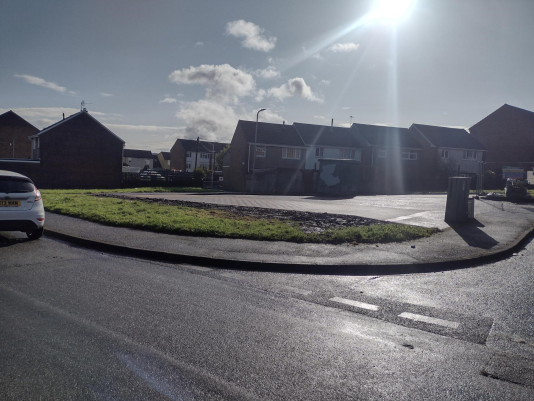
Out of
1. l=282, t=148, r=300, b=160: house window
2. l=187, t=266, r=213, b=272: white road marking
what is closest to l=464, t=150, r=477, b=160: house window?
l=282, t=148, r=300, b=160: house window

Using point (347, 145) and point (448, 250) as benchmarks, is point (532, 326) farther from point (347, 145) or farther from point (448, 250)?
point (347, 145)

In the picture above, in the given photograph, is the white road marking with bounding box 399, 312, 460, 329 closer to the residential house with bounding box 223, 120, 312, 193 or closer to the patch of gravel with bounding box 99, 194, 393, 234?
the patch of gravel with bounding box 99, 194, 393, 234

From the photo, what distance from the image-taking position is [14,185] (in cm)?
958

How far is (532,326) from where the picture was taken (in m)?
4.87

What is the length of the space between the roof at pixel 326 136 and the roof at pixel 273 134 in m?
1.02

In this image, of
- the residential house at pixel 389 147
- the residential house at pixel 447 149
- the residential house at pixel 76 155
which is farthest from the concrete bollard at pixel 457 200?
the residential house at pixel 447 149

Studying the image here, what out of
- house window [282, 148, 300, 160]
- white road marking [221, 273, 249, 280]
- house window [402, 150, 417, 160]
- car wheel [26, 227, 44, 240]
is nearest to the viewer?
white road marking [221, 273, 249, 280]

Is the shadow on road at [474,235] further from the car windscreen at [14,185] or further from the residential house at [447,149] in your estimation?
the residential house at [447,149]

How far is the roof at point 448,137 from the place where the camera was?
55406 millimetres

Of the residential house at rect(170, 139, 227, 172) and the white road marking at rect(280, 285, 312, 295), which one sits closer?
the white road marking at rect(280, 285, 312, 295)

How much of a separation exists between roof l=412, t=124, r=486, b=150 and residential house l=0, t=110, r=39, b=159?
5597cm

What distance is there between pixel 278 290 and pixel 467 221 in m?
9.80

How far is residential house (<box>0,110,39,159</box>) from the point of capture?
6128 centimetres

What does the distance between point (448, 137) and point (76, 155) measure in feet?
152
